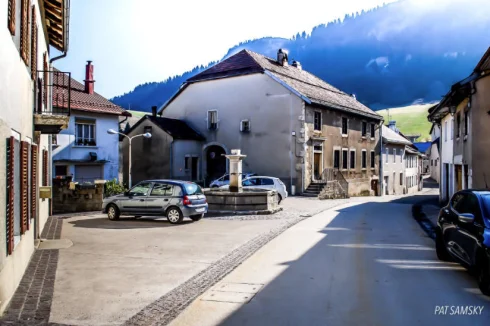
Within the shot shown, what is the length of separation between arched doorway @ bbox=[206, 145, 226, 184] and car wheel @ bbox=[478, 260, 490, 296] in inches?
1137

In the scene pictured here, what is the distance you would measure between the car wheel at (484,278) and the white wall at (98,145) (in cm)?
2242

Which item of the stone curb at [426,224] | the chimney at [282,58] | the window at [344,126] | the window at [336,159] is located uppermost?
the chimney at [282,58]

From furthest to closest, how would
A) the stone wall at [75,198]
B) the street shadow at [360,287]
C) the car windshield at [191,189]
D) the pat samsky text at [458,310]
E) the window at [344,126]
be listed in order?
the window at [344,126] < the stone wall at [75,198] < the car windshield at [191,189] < the pat samsky text at [458,310] < the street shadow at [360,287]

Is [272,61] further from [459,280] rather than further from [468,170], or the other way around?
[459,280]

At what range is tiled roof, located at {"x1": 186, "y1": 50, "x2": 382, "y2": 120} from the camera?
1287 inches

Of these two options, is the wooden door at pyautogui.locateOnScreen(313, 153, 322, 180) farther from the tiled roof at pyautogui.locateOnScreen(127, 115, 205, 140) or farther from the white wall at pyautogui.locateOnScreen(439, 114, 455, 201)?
the white wall at pyautogui.locateOnScreen(439, 114, 455, 201)

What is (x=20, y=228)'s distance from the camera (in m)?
8.14

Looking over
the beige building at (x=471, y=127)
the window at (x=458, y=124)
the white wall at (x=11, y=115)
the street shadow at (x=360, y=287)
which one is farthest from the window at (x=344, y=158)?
the white wall at (x=11, y=115)

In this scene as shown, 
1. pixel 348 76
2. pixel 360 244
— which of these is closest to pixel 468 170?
pixel 360 244

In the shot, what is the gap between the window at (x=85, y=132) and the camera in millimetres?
25891

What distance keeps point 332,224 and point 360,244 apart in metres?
4.48

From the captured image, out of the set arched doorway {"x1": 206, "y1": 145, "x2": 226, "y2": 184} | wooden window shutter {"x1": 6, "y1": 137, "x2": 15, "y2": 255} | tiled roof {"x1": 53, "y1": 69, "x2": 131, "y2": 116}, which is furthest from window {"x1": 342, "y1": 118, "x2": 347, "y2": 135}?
wooden window shutter {"x1": 6, "y1": 137, "x2": 15, "y2": 255}

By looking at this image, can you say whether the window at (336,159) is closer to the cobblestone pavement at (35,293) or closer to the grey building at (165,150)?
the grey building at (165,150)

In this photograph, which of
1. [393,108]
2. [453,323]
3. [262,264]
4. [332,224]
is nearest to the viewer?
[453,323]
